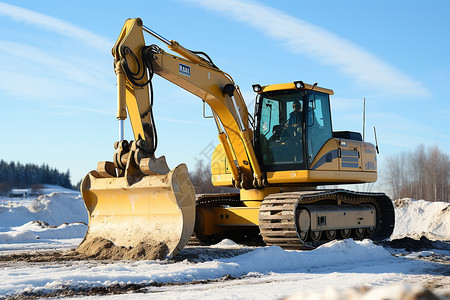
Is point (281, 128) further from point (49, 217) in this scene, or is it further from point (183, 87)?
point (49, 217)

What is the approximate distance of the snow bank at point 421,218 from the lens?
2120 cm

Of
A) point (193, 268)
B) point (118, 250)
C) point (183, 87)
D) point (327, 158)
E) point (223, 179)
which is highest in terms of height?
point (183, 87)

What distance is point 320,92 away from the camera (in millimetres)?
11547

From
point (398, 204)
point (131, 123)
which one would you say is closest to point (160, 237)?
point (131, 123)

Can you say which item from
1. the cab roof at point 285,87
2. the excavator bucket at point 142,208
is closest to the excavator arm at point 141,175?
the excavator bucket at point 142,208

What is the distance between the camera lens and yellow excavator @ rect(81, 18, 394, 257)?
338 inches

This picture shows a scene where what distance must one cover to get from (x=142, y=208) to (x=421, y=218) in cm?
1769

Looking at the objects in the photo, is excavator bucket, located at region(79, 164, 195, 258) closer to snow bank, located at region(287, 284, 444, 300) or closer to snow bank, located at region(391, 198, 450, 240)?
snow bank, located at region(287, 284, 444, 300)

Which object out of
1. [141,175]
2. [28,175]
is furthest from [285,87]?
[28,175]

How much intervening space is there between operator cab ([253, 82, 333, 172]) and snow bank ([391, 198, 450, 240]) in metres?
11.0

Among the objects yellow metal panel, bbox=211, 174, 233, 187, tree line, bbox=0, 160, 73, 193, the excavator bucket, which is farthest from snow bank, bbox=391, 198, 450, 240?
tree line, bbox=0, 160, 73, 193

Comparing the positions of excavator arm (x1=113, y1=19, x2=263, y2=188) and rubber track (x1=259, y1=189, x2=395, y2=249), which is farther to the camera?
rubber track (x1=259, y1=189, x2=395, y2=249)

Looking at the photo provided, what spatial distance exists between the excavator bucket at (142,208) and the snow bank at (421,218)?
14.4m

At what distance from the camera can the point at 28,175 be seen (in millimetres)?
94688
